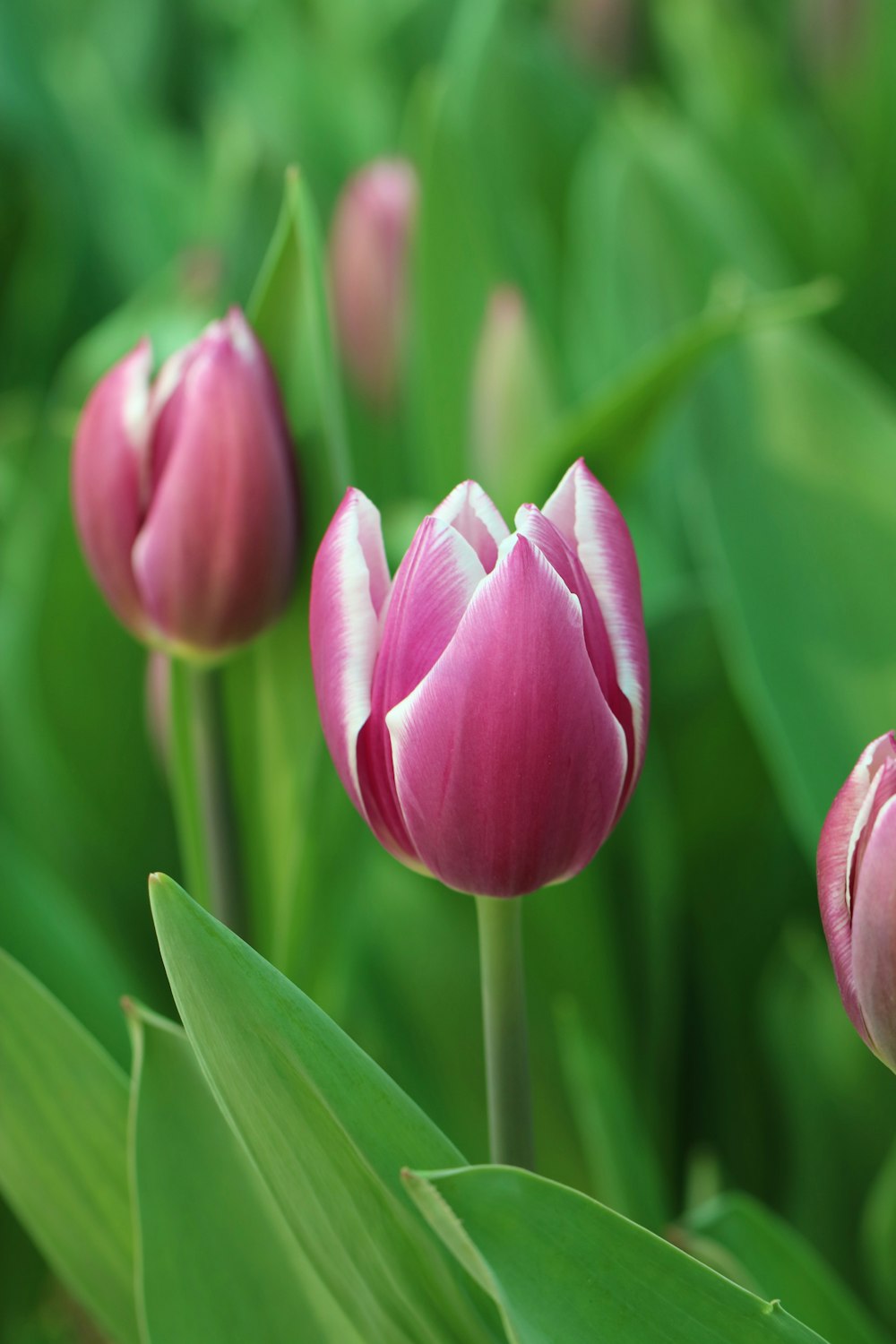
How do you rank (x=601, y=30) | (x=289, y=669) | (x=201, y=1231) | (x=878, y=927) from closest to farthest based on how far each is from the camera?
(x=878, y=927) → (x=201, y=1231) → (x=289, y=669) → (x=601, y=30)

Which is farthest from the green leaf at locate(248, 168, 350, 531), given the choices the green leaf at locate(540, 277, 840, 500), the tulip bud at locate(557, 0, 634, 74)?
the tulip bud at locate(557, 0, 634, 74)

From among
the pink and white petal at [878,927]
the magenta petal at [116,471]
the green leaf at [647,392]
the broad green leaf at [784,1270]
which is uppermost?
the magenta petal at [116,471]

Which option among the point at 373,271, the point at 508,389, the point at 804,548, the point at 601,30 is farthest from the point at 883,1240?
the point at 601,30

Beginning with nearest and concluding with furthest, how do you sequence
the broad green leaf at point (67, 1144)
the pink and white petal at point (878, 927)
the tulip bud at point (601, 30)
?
1. the pink and white petal at point (878, 927)
2. the broad green leaf at point (67, 1144)
3. the tulip bud at point (601, 30)

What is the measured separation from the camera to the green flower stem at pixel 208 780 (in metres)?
0.47

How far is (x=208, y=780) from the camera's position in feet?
1.56

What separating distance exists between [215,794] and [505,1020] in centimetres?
16

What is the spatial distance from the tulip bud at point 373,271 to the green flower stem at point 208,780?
31cm

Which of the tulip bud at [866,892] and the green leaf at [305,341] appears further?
the green leaf at [305,341]

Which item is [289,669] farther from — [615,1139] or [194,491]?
[615,1139]

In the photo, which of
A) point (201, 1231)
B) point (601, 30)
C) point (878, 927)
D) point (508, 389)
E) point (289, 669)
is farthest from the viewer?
point (601, 30)

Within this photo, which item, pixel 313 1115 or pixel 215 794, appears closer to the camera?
pixel 313 1115

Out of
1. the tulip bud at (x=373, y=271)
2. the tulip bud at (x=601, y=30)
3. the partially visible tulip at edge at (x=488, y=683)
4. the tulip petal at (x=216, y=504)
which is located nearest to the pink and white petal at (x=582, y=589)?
the partially visible tulip at edge at (x=488, y=683)

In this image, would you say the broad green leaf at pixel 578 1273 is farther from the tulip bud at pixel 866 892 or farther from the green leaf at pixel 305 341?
the green leaf at pixel 305 341
